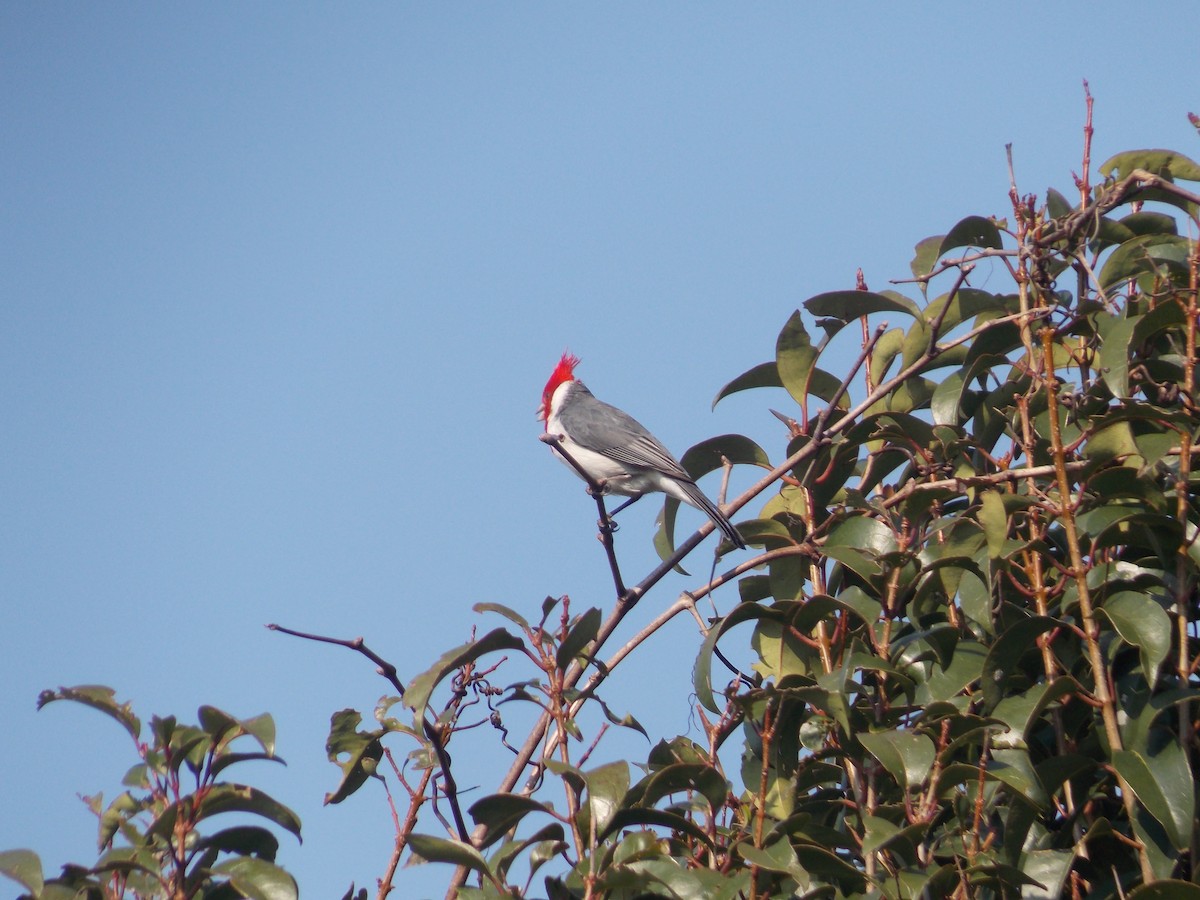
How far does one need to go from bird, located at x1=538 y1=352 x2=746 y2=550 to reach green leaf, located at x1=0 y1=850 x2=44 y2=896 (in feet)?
14.1

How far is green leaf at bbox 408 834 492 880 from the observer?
2162 millimetres

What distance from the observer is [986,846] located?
90.6 inches

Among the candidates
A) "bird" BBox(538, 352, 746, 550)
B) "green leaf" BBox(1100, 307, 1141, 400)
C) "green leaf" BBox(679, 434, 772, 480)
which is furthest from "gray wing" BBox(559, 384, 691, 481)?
"green leaf" BBox(1100, 307, 1141, 400)

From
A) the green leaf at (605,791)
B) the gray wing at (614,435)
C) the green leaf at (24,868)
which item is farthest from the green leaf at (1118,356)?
the gray wing at (614,435)

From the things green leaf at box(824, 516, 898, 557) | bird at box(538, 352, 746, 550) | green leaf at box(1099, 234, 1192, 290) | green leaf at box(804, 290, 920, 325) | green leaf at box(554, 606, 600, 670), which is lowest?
green leaf at box(554, 606, 600, 670)

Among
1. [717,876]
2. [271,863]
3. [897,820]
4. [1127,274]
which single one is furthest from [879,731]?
[1127,274]

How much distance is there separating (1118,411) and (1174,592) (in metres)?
0.41

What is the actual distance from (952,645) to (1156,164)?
1.54 m

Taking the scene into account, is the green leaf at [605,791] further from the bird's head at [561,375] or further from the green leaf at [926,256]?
the bird's head at [561,375]

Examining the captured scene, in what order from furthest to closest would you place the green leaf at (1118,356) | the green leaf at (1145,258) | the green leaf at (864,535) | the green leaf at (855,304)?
the green leaf at (855,304) → the green leaf at (1145,258) → the green leaf at (864,535) → the green leaf at (1118,356)

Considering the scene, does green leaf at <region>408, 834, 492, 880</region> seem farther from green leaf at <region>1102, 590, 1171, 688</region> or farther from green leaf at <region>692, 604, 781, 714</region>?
green leaf at <region>1102, 590, 1171, 688</region>

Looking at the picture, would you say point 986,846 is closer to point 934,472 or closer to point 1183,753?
point 1183,753

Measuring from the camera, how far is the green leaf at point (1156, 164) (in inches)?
126

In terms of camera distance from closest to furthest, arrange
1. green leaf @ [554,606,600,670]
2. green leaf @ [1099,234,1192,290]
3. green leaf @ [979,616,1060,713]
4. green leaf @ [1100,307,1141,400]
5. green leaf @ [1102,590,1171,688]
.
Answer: green leaf @ [1102,590,1171,688] < green leaf @ [979,616,1060,713] < green leaf @ [554,606,600,670] < green leaf @ [1100,307,1141,400] < green leaf @ [1099,234,1192,290]
